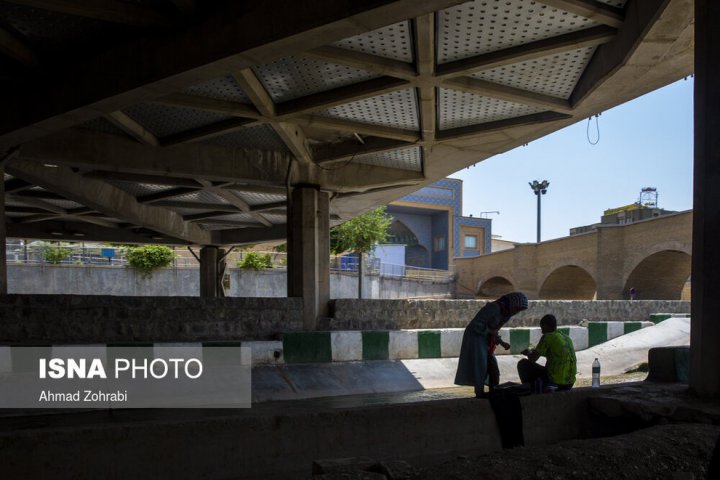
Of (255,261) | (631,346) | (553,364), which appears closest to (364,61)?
(553,364)

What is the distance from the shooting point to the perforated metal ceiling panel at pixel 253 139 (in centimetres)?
1443

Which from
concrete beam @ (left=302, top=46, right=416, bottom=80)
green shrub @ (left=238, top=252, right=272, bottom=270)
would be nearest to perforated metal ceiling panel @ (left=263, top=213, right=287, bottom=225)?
green shrub @ (left=238, top=252, right=272, bottom=270)

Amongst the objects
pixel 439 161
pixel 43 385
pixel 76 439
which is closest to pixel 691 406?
pixel 76 439

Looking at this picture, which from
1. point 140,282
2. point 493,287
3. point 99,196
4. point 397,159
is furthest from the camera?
point 493,287

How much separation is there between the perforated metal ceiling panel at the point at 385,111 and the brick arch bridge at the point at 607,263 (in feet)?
83.4

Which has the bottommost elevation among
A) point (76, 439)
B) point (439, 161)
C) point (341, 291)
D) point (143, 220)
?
point (341, 291)

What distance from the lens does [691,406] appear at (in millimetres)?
6121

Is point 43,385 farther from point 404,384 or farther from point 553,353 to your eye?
point 553,353

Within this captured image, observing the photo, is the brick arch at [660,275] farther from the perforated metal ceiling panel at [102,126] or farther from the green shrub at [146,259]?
the perforated metal ceiling panel at [102,126]

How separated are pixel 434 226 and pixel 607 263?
2536 centimetres

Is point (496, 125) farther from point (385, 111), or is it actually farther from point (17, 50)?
point (17, 50)

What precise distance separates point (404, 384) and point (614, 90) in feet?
25.4

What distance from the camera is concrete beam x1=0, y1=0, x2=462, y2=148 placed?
6.69 metres

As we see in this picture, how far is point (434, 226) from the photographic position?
2446 inches
